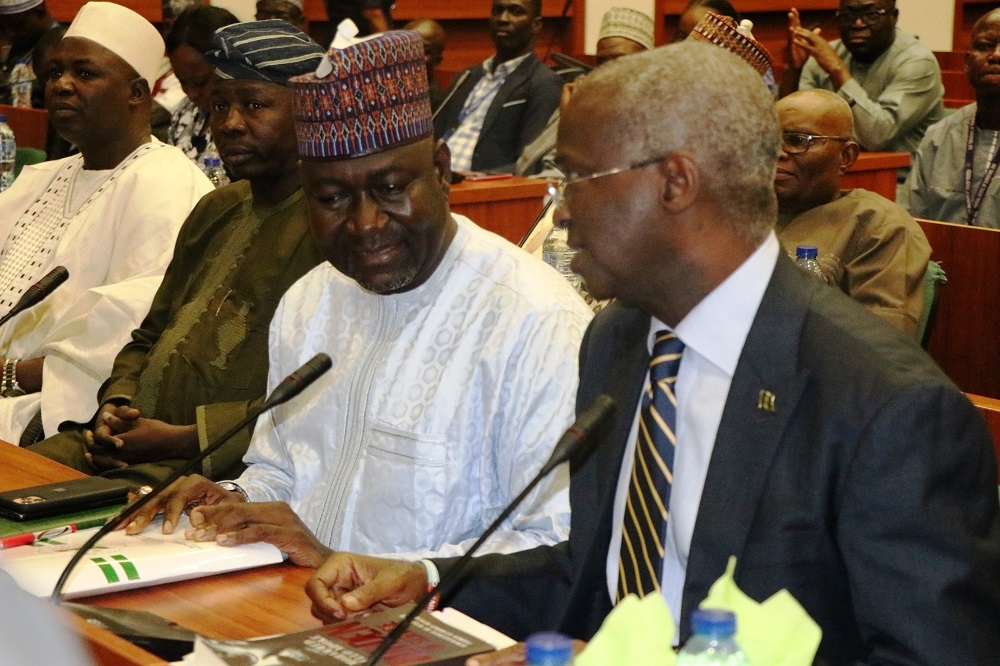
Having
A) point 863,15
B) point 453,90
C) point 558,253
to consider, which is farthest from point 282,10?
point 558,253

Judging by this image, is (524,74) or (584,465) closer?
(584,465)

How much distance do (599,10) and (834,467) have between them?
30.4ft

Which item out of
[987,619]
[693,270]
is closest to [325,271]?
[693,270]

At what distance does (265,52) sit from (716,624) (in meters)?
2.36

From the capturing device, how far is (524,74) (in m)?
7.25

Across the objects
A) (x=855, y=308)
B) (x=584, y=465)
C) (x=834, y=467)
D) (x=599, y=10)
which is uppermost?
(x=855, y=308)

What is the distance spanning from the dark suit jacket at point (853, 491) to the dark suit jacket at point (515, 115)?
5402 mm

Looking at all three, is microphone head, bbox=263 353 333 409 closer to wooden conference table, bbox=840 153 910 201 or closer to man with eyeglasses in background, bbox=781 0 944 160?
wooden conference table, bbox=840 153 910 201

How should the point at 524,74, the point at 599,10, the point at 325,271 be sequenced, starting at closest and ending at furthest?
the point at 325,271 < the point at 524,74 < the point at 599,10

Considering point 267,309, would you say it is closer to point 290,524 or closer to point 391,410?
point 391,410

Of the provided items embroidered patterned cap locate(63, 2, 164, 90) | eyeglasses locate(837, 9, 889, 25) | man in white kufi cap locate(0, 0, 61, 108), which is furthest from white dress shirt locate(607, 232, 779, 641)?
man in white kufi cap locate(0, 0, 61, 108)

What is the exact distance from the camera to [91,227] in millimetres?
4078

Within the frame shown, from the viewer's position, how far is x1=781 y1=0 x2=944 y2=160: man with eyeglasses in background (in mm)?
6496

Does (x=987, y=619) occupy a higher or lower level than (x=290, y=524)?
higher
